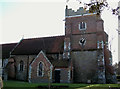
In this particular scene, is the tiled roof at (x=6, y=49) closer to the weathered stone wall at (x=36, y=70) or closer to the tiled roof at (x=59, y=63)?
the weathered stone wall at (x=36, y=70)

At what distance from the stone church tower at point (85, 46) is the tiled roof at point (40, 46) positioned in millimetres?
2767

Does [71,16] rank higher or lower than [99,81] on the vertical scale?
higher

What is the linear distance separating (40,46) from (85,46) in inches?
423

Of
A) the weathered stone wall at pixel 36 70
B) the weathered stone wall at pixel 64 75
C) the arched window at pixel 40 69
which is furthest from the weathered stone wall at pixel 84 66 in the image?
the arched window at pixel 40 69

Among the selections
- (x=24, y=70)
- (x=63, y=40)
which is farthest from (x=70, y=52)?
(x=24, y=70)

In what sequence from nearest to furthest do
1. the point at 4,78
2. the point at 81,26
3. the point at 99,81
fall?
1. the point at 99,81
2. the point at 81,26
3. the point at 4,78

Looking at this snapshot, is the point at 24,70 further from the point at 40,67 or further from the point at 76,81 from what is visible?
the point at 76,81

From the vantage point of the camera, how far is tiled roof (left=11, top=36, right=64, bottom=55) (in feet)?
118

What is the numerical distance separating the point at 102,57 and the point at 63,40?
1011cm

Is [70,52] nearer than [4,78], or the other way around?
[70,52]

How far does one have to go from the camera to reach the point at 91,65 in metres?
31.9

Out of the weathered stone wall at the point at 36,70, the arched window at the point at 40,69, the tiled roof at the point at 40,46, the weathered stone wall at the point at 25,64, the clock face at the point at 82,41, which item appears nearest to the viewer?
the weathered stone wall at the point at 36,70

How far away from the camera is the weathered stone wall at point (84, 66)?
31.6 meters

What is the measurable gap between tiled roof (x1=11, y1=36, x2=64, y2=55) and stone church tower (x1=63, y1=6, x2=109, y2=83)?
277 cm
